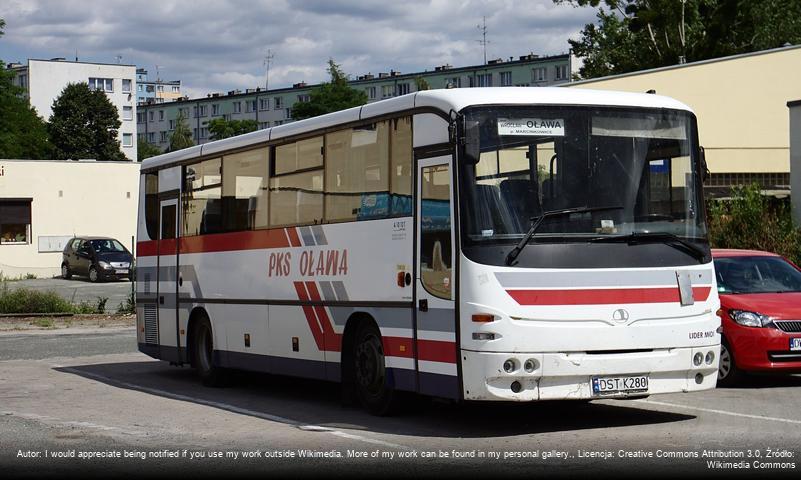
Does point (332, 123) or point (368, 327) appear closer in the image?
point (368, 327)

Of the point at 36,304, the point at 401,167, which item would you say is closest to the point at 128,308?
the point at 36,304

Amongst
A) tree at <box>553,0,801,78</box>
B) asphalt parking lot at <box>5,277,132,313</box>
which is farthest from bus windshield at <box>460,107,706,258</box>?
tree at <box>553,0,801,78</box>

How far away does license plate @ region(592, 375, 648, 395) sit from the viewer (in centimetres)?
1143

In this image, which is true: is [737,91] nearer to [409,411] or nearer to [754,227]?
→ [754,227]

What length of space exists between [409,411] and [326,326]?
1.54 m

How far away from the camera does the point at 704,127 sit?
1790 inches

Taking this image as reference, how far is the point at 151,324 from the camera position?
Answer: 19734 millimetres

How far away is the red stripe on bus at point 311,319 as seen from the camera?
47.2 ft

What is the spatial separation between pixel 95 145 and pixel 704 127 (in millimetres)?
84605

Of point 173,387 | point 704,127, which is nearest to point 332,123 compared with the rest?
point 173,387

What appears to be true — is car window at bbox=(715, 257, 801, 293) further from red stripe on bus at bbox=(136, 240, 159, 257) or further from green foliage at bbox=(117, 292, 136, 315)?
green foliage at bbox=(117, 292, 136, 315)

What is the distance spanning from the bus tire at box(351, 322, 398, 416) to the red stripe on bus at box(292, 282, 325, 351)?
71cm

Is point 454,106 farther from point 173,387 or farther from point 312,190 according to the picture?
point 173,387

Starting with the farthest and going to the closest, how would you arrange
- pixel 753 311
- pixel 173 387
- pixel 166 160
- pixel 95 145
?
pixel 95 145 → pixel 166 160 → pixel 173 387 → pixel 753 311
